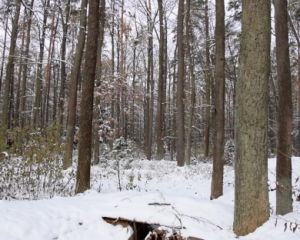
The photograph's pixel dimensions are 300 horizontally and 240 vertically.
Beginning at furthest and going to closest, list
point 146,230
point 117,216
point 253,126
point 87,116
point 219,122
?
1. point 219,122
2. point 87,116
3. point 117,216
4. point 146,230
5. point 253,126

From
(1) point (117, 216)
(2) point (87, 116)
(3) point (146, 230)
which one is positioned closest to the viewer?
(3) point (146, 230)

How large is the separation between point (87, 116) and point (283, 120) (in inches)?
164

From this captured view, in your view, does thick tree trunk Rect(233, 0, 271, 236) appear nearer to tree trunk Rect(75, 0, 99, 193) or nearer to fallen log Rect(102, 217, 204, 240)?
fallen log Rect(102, 217, 204, 240)

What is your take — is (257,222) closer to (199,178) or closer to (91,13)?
(91,13)

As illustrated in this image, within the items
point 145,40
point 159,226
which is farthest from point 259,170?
point 145,40

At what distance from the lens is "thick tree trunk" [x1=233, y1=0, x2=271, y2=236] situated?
11.2ft

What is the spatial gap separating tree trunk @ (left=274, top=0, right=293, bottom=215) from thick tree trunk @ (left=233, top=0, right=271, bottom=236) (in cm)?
153

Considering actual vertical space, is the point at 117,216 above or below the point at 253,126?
below

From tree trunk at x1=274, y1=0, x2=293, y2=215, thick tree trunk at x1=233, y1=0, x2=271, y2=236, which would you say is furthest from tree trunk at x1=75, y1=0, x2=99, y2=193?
tree trunk at x1=274, y1=0, x2=293, y2=215

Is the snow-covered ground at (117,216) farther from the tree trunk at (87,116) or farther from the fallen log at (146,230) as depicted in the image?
the tree trunk at (87,116)

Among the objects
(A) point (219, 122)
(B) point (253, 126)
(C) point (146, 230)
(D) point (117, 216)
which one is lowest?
(C) point (146, 230)

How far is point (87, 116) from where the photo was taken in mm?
6207

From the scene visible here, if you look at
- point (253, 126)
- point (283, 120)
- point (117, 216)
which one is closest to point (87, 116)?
point (117, 216)

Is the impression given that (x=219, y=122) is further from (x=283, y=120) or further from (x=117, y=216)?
(x=117, y=216)
